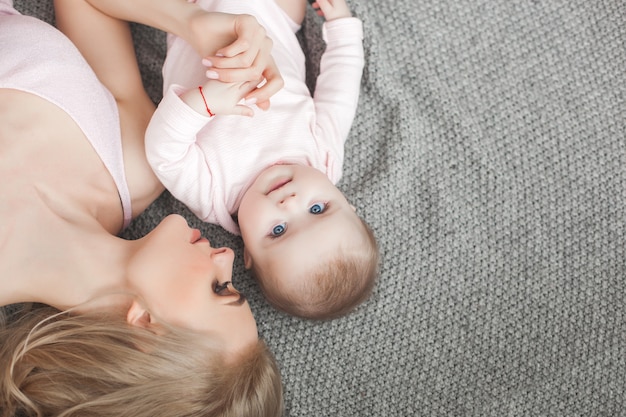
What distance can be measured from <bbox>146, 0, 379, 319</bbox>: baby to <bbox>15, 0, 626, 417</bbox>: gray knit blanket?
2.8 inches

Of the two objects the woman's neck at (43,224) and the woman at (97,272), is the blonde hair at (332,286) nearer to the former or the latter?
the woman at (97,272)

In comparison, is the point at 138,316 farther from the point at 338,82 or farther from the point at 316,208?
the point at 338,82

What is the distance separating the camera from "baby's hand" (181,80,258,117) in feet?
3.62

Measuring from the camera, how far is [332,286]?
3.80 ft

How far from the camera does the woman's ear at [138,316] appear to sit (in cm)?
103

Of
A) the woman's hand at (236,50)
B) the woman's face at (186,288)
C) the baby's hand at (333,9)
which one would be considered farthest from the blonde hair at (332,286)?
the baby's hand at (333,9)

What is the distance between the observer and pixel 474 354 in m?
1.30

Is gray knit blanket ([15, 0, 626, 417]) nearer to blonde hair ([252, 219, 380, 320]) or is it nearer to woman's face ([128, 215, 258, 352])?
blonde hair ([252, 219, 380, 320])

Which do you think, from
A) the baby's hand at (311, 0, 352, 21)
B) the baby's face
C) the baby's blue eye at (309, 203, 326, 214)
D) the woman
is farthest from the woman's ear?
the baby's hand at (311, 0, 352, 21)

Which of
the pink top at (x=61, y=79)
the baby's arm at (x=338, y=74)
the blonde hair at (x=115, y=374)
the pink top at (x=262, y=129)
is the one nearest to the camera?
→ the blonde hair at (x=115, y=374)

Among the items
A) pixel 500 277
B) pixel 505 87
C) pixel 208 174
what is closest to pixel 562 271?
pixel 500 277

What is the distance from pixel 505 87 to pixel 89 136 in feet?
3.03

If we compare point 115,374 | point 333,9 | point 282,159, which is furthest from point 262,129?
point 115,374

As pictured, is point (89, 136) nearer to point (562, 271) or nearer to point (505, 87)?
point (505, 87)
